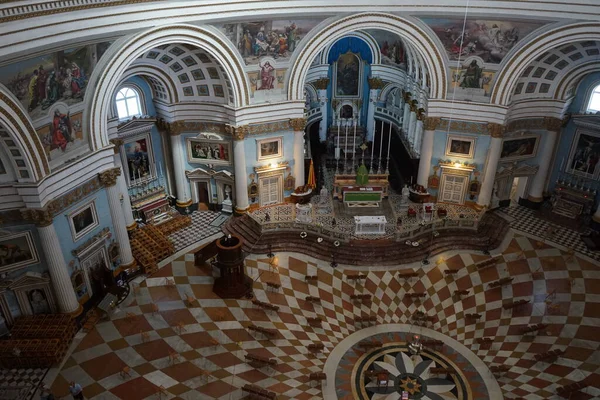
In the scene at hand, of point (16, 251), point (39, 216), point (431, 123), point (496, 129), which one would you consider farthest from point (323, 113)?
point (16, 251)

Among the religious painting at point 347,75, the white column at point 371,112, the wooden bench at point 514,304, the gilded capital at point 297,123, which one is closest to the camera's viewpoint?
the wooden bench at point 514,304

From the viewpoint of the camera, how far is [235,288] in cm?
2486

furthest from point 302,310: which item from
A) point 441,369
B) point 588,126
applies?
point 588,126

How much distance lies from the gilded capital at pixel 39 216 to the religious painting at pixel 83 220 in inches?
54.4

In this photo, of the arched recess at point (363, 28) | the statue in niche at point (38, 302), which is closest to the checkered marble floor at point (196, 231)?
the statue in niche at point (38, 302)

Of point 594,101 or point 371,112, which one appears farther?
point 371,112

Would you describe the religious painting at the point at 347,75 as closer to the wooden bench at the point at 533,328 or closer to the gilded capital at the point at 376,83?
the gilded capital at the point at 376,83

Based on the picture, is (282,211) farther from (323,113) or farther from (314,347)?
(323,113)

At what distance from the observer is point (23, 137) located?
62.5 ft

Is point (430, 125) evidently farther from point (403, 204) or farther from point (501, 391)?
point (501, 391)

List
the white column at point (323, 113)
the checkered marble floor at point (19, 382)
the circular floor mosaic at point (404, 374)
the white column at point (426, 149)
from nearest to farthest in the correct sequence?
the checkered marble floor at point (19, 382), the circular floor mosaic at point (404, 374), the white column at point (426, 149), the white column at point (323, 113)

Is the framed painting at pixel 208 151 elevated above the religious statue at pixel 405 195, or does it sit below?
above

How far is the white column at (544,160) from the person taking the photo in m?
30.2

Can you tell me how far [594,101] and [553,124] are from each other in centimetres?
286
